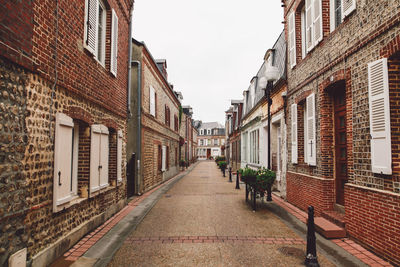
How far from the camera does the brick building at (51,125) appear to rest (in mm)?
3275

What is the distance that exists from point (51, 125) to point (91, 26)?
112 inches

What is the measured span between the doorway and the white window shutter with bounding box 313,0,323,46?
4.92ft

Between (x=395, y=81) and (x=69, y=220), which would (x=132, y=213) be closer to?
(x=69, y=220)

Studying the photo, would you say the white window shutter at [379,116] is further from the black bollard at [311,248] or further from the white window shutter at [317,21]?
the white window shutter at [317,21]

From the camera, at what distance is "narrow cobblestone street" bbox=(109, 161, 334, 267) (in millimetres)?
4156

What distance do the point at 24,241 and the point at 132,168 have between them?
7.05 metres

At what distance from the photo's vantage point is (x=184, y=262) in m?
4.08

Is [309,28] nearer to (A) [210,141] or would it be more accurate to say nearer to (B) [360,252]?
(B) [360,252]

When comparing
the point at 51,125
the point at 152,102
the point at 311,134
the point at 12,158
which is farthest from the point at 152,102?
the point at 12,158

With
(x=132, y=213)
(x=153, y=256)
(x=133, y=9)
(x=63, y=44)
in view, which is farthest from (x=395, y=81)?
(x=133, y=9)

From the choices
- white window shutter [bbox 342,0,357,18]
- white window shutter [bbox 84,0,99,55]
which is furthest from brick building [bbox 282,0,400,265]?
white window shutter [bbox 84,0,99,55]

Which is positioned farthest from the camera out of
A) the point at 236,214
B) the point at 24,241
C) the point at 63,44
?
the point at 236,214

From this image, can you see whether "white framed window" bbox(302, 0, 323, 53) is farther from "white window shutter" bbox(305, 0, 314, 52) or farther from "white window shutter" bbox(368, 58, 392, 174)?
"white window shutter" bbox(368, 58, 392, 174)

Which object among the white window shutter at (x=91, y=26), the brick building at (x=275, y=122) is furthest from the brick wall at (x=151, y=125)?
the brick building at (x=275, y=122)
